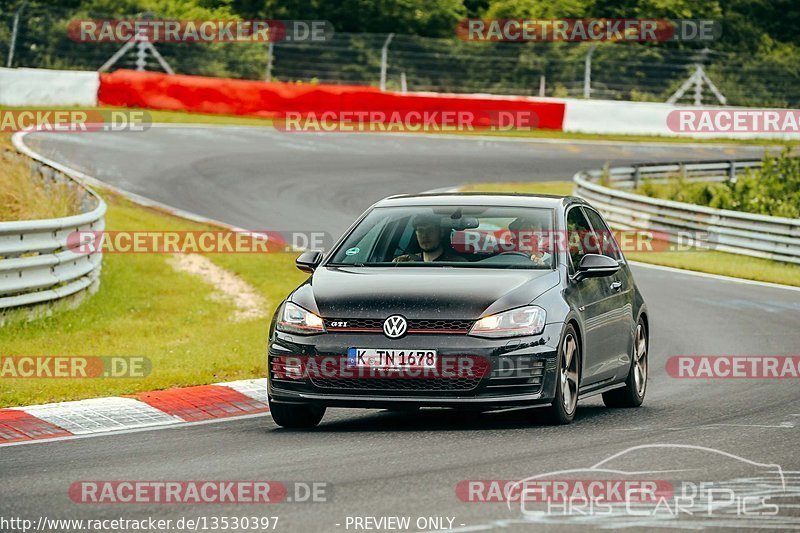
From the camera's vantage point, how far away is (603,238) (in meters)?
11.5

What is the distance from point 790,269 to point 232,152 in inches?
509

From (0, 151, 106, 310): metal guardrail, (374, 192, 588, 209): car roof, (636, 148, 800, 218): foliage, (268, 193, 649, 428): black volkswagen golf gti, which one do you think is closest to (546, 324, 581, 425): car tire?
(268, 193, 649, 428): black volkswagen golf gti

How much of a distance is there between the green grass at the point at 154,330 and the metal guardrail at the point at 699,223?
9.15 meters

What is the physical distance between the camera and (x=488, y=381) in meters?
9.34

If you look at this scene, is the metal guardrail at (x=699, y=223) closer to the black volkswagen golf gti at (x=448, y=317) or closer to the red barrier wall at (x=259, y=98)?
the red barrier wall at (x=259, y=98)

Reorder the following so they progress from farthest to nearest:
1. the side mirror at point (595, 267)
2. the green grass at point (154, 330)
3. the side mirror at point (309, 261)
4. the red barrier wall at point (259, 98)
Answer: the red barrier wall at point (259, 98)
the green grass at point (154, 330)
the side mirror at point (309, 261)
the side mirror at point (595, 267)

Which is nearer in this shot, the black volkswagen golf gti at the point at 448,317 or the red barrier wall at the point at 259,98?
the black volkswagen golf gti at the point at 448,317

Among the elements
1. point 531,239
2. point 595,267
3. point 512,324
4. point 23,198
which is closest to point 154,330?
point 23,198

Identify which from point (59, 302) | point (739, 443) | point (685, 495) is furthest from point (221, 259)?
point (685, 495)

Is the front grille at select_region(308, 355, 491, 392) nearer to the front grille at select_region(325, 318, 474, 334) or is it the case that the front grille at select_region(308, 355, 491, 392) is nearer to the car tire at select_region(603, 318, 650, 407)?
the front grille at select_region(325, 318, 474, 334)

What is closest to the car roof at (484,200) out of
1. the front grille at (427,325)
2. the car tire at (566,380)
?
the car tire at (566,380)

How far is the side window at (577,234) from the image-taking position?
34.8 ft

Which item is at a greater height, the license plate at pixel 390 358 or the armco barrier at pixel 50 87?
the license plate at pixel 390 358

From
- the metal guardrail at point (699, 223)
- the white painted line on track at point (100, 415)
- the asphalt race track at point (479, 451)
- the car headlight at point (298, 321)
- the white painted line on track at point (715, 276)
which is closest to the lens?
the asphalt race track at point (479, 451)
